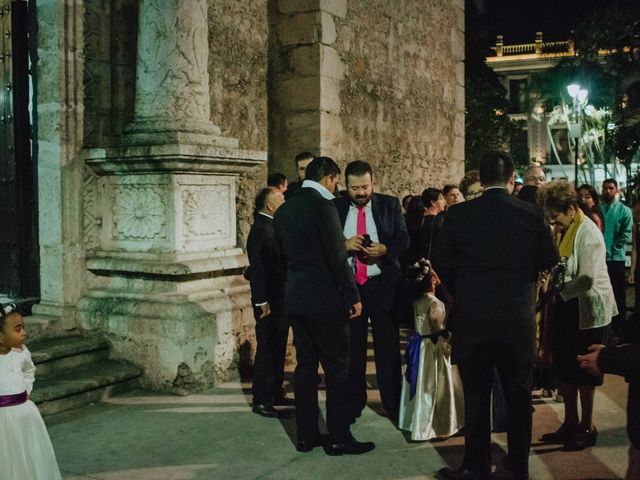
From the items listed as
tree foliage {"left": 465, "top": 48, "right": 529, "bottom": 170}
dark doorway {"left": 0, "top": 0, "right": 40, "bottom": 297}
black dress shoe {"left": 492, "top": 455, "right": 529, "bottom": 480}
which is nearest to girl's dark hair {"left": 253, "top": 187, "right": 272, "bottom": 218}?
dark doorway {"left": 0, "top": 0, "right": 40, "bottom": 297}

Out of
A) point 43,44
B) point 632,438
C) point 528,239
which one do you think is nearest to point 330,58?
point 43,44

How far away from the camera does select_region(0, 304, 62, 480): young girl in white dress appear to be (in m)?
3.65

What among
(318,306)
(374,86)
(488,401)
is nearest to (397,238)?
(318,306)

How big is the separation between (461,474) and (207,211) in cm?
321

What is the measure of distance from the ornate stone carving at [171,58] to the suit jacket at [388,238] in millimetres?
1710

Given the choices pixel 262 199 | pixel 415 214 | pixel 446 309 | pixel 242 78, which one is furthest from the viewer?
pixel 242 78

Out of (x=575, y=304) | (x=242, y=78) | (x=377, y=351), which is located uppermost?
(x=242, y=78)

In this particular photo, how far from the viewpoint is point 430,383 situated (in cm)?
477

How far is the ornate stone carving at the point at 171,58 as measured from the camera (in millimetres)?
6008

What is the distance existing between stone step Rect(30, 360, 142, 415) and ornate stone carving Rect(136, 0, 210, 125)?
6.67ft

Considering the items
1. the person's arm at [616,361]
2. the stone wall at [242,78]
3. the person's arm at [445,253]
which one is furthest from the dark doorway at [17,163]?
the person's arm at [616,361]

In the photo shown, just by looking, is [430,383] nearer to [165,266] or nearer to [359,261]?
[359,261]

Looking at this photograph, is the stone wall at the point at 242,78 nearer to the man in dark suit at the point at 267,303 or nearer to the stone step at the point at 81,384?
the man in dark suit at the point at 267,303

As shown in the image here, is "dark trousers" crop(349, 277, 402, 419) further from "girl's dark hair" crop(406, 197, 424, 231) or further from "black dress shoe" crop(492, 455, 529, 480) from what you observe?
"girl's dark hair" crop(406, 197, 424, 231)
